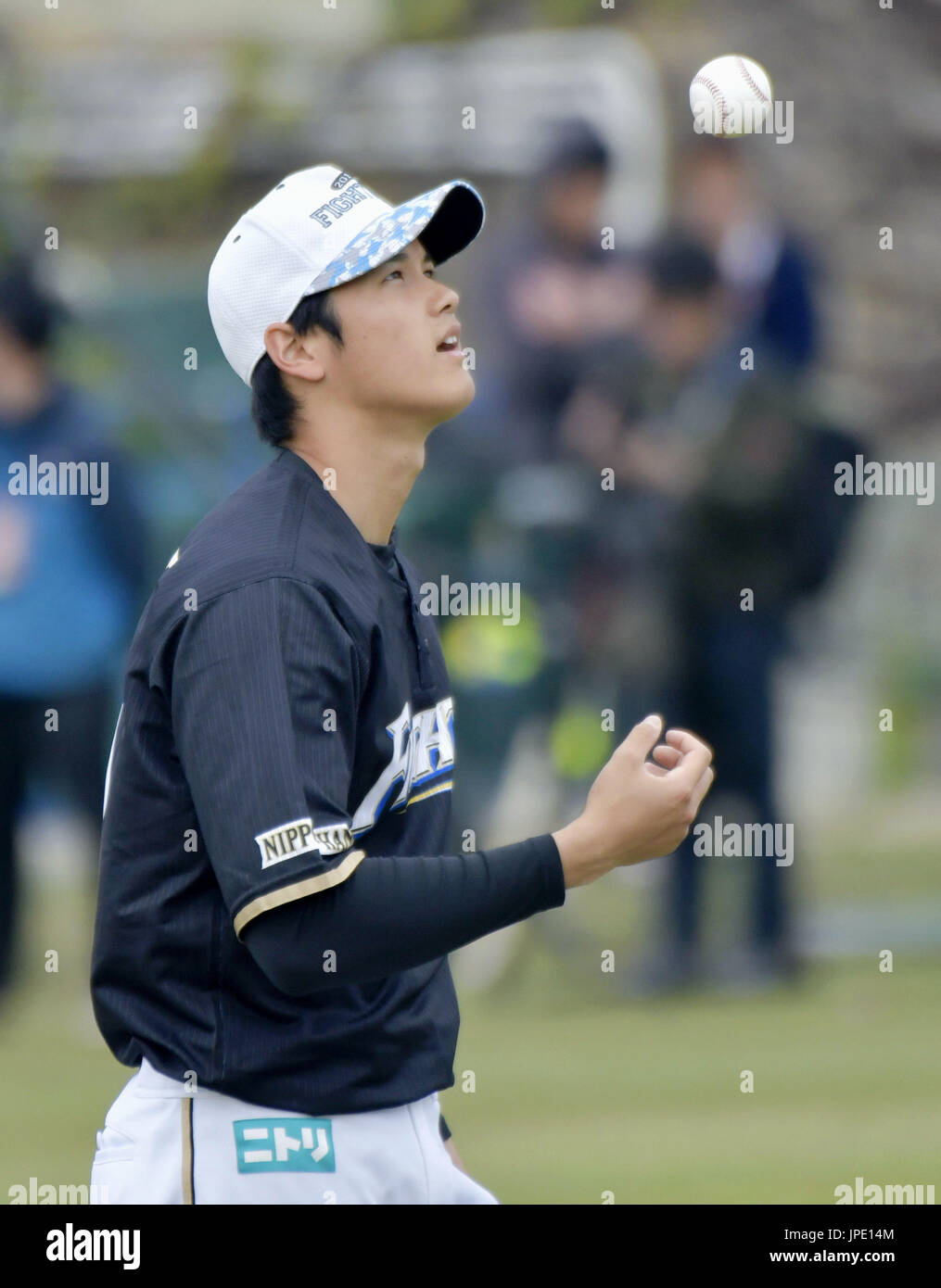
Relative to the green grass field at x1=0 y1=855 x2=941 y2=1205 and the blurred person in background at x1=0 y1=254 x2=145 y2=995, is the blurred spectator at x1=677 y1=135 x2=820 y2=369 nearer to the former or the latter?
the green grass field at x1=0 y1=855 x2=941 y2=1205

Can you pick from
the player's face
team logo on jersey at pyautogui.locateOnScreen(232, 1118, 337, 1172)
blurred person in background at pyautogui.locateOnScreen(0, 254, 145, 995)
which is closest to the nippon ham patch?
team logo on jersey at pyautogui.locateOnScreen(232, 1118, 337, 1172)

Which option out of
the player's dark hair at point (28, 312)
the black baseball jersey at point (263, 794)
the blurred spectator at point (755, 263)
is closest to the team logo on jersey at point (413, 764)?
the black baseball jersey at point (263, 794)

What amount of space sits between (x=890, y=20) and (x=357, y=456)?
1275 centimetres

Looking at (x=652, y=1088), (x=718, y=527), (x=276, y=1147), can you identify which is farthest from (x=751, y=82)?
(x=276, y=1147)

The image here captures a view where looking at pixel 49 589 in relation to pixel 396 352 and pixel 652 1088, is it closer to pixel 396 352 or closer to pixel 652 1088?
pixel 652 1088

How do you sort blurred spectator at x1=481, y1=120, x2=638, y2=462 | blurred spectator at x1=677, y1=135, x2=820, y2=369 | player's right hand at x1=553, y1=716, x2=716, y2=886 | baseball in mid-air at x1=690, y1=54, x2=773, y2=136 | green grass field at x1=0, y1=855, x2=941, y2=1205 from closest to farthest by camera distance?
player's right hand at x1=553, y1=716, x2=716, y2=886 < baseball in mid-air at x1=690, y1=54, x2=773, y2=136 < green grass field at x1=0, y1=855, x2=941, y2=1205 < blurred spectator at x1=677, y1=135, x2=820, y2=369 < blurred spectator at x1=481, y1=120, x2=638, y2=462

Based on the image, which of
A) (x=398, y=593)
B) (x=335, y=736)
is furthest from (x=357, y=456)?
(x=335, y=736)

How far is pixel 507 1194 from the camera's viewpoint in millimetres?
5379

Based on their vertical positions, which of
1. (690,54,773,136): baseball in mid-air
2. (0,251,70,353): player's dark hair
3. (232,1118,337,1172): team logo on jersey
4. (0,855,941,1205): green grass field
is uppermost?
(690,54,773,136): baseball in mid-air

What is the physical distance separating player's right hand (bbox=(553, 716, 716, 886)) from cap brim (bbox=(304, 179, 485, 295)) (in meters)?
0.86

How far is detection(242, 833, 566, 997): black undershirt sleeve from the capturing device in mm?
2906

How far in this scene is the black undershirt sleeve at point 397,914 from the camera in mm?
2906

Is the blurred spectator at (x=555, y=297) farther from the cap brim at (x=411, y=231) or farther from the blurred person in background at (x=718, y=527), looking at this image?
the cap brim at (x=411, y=231)

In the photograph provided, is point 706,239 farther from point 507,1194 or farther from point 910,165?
point 910,165
